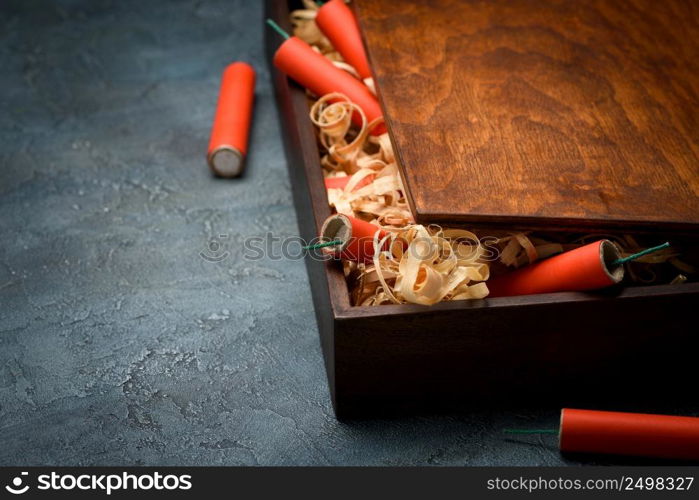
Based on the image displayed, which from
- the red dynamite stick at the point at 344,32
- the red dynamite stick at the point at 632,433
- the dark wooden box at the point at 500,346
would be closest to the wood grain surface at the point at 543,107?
the red dynamite stick at the point at 344,32

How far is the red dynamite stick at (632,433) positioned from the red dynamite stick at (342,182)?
2.01 feet

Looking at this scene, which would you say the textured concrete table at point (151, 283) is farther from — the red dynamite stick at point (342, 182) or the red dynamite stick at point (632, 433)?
the red dynamite stick at point (342, 182)

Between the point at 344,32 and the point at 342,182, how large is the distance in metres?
0.46

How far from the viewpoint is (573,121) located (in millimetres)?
1798

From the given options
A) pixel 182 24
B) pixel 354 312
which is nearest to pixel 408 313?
pixel 354 312

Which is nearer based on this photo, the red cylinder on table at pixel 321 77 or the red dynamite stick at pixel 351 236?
the red dynamite stick at pixel 351 236

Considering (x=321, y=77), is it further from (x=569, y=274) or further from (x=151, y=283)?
(x=569, y=274)

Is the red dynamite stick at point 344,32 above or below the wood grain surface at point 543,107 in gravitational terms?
below

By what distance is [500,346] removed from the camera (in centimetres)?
158

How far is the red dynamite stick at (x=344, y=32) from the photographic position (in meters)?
2.09

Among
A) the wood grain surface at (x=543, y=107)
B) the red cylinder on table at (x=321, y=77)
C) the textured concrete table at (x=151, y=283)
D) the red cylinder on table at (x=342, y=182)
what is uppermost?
Result: the wood grain surface at (x=543, y=107)

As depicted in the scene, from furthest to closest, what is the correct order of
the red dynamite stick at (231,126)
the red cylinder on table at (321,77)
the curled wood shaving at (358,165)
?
the red dynamite stick at (231,126) < the red cylinder on table at (321,77) < the curled wood shaving at (358,165)
